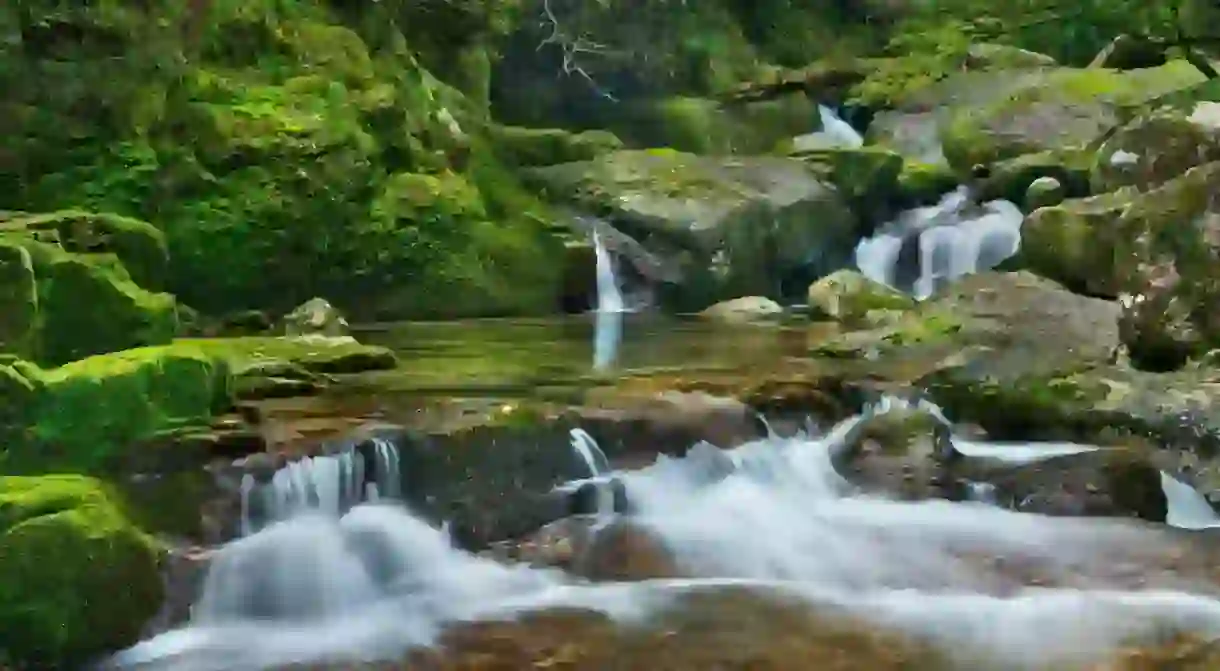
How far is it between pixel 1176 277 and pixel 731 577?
3.89 metres

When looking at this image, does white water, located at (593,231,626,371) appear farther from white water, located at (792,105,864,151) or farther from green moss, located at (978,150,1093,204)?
white water, located at (792,105,864,151)

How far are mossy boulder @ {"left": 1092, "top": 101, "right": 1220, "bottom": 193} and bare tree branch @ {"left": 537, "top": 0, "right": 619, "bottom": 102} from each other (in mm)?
9117

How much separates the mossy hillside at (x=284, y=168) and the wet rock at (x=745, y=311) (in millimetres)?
1904

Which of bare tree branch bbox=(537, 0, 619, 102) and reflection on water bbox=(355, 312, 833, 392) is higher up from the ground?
bare tree branch bbox=(537, 0, 619, 102)

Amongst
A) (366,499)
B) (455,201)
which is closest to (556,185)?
(455,201)

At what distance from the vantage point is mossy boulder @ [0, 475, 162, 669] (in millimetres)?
4344

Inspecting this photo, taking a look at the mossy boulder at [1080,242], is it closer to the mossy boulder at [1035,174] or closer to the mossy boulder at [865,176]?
the mossy boulder at [1035,174]

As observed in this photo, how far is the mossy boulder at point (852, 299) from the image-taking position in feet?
39.7

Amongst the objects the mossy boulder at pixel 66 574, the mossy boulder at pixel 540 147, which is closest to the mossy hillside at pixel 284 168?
the mossy boulder at pixel 540 147

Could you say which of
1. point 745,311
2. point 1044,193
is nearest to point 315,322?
point 745,311

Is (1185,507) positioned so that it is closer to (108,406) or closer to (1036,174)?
(108,406)

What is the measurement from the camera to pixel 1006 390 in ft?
24.2

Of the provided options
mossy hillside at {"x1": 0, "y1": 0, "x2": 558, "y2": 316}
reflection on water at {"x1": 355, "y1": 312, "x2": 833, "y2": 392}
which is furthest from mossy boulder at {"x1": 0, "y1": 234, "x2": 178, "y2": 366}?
mossy hillside at {"x1": 0, "y1": 0, "x2": 558, "y2": 316}

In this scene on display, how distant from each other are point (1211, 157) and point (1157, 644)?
512 cm
